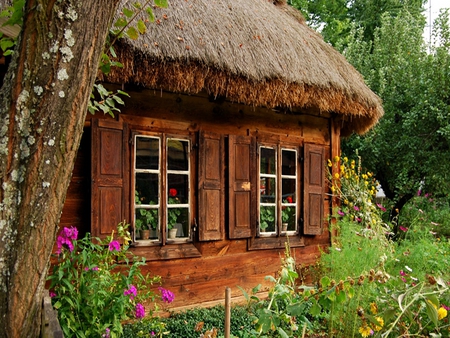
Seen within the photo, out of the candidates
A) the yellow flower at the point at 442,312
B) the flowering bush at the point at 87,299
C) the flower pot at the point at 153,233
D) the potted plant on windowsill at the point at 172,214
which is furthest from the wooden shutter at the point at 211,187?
the yellow flower at the point at 442,312

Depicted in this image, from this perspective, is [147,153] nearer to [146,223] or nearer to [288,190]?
[146,223]

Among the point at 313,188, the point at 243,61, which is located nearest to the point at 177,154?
the point at 243,61

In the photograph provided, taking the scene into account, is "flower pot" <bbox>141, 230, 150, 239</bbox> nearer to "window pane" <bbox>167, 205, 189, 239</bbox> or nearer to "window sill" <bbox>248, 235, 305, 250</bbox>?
"window pane" <bbox>167, 205, 189, 239</bbox>

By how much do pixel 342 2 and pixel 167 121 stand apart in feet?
42.3

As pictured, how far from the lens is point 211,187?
218 inches

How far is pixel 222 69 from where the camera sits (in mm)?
5047

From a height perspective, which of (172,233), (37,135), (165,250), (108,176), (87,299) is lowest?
(87,299)

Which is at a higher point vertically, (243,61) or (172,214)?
(243,61)

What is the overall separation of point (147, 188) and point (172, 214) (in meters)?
0.43

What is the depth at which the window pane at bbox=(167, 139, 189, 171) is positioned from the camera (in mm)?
5375

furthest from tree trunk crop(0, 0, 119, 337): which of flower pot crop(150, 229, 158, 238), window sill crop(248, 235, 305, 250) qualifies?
window sill crop(248, 235, 305, 250)

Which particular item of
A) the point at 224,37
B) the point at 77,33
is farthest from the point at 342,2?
the point at 77,33

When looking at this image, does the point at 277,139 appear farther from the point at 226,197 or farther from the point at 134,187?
the point at 134,187

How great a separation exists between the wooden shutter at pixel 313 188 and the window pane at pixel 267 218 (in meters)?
0.48
